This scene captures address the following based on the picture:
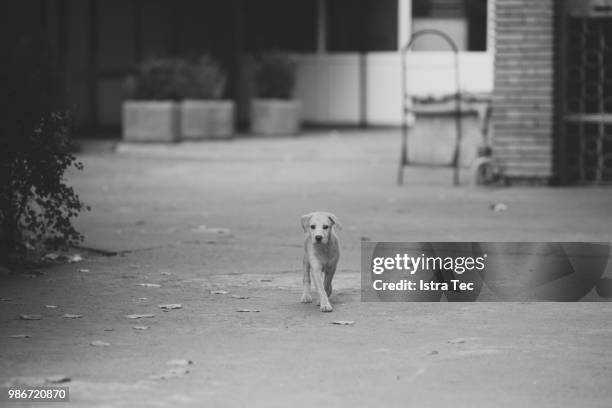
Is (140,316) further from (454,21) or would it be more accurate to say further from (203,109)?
(454,21)

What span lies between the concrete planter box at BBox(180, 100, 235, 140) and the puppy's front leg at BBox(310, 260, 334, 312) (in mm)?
12578

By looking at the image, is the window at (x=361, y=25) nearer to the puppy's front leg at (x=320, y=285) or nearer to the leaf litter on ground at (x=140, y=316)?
the puppy's front leg at (x=320, y=285)

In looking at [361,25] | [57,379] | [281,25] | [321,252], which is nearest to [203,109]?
[361,25]

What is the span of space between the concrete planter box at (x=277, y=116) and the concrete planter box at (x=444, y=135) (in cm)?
641

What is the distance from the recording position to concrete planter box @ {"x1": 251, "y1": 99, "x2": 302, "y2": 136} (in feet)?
70.5

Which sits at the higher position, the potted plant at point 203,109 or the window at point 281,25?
the window at point 281,25

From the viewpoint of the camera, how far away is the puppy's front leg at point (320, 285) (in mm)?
7805

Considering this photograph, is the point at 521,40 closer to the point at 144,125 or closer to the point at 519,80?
the point at 519,80

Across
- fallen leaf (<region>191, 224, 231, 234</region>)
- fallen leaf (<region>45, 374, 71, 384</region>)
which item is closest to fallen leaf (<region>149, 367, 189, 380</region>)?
→ fallen leaf (<region>45, 374, 71, 384</region>)

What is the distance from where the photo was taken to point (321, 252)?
788 centimetres

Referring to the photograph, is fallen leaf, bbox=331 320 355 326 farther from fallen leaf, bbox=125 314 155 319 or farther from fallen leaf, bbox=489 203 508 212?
fallen leaf, bbox=489 203 508 212

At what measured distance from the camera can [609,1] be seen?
47.1 feet

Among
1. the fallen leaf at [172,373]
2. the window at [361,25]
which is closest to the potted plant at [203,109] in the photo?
the window at [361,25]

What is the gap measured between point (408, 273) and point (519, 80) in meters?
6.02
